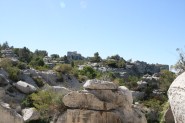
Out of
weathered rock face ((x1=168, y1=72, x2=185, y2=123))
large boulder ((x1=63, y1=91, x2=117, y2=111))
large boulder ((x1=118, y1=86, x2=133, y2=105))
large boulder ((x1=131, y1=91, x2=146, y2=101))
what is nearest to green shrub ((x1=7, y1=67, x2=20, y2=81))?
large boulder ((x1=131, y1=91, x2=146, y2=101))

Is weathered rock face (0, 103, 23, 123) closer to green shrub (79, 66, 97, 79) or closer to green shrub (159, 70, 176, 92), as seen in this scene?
green shrub (159, 70, 176, 92)

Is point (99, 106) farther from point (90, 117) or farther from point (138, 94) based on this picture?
point (138, 94)

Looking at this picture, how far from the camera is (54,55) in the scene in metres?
98.5

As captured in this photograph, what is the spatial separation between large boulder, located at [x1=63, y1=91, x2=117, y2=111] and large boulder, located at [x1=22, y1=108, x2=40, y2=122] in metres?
19.7

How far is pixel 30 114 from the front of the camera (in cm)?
3375

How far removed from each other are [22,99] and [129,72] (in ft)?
152

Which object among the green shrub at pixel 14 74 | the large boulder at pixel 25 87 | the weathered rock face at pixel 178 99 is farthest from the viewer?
the green shrub at pixel 14 74

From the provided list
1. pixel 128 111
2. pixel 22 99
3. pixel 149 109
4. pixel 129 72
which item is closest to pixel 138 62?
pixel 129 72

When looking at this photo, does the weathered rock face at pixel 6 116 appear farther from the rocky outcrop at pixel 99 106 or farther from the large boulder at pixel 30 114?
the large boulder at pixel 30 114

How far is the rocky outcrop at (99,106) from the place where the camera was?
45.6 ft

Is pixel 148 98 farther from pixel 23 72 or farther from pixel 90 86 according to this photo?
pixel 90 86

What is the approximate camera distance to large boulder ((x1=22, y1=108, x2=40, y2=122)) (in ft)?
108

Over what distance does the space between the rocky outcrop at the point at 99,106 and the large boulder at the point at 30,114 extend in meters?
19.2

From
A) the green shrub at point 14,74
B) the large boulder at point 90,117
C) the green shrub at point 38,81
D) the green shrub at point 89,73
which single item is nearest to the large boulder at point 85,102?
the large boulder at point 90,117
